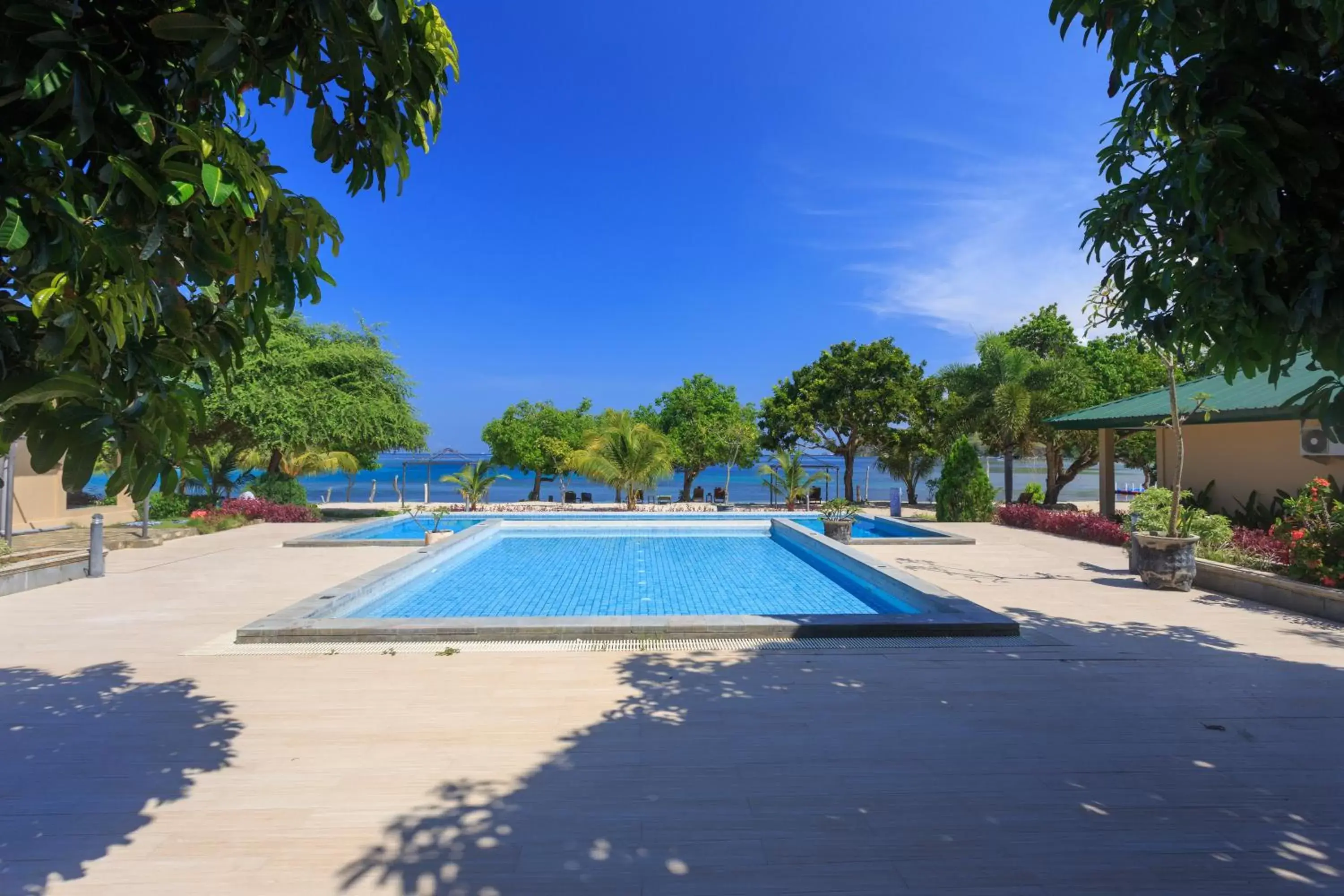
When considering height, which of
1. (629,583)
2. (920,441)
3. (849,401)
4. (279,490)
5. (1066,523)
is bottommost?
(629,583)

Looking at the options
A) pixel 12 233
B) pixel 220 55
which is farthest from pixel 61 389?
pixel 220 55

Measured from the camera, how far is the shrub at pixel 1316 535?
328 inches

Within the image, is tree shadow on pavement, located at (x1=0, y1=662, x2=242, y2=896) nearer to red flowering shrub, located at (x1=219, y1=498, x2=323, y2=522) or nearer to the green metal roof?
the green metal roof

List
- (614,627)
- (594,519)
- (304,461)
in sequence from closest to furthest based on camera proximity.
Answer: (614,627) → (594,519) → (304,461)

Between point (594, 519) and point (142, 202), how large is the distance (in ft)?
62.1

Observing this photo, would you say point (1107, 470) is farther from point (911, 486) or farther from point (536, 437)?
point (536, 437)

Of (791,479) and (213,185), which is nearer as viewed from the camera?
(213,185)

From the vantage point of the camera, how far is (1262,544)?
1092cm

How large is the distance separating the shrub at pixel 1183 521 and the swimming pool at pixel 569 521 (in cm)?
413

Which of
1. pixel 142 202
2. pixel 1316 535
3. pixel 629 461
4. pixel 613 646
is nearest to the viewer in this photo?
pixel 142 202

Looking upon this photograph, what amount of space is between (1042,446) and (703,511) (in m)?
12.2

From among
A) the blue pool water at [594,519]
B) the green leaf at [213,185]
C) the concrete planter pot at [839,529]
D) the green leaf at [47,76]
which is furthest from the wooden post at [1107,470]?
the green leaf at [47,76]

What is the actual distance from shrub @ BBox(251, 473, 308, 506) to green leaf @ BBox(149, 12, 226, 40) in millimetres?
21909

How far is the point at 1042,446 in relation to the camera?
80.8 ft
